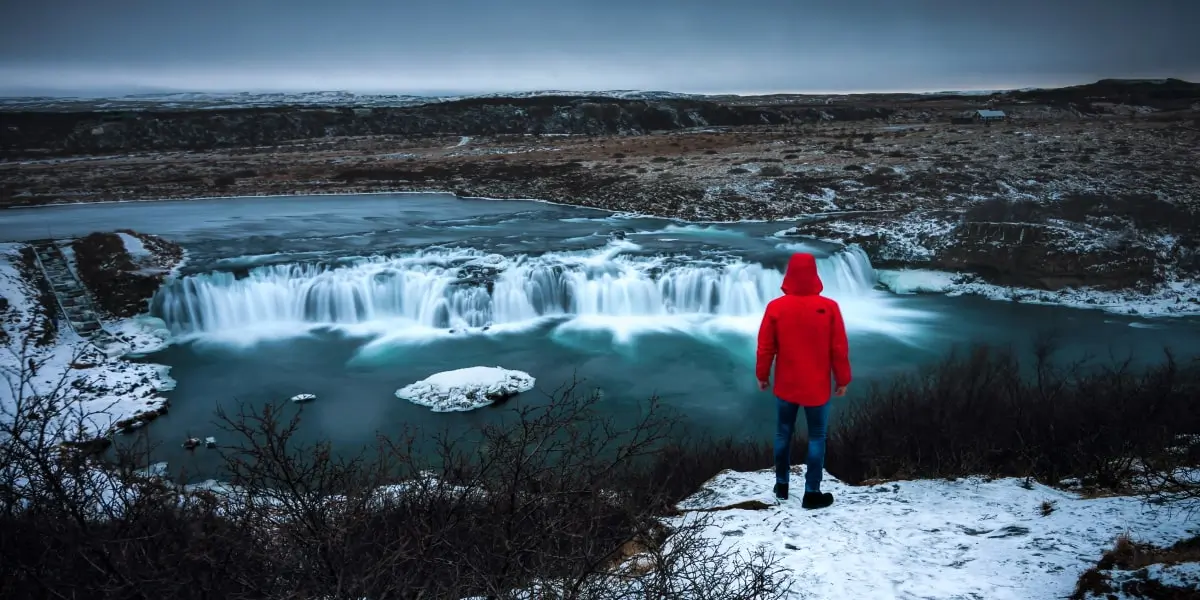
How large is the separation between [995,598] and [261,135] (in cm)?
7083

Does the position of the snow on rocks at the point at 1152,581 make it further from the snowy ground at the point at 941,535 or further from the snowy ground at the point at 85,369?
the snowy ground at the point at 85,369

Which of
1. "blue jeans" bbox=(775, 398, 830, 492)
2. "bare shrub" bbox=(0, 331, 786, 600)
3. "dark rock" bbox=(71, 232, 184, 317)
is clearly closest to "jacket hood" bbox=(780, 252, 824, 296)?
"blue jeans" bbox=(775, 398, 830, 492)

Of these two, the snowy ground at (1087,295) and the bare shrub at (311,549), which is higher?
the bare shrub at (311,549)

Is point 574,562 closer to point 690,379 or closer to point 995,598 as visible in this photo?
point 995,598

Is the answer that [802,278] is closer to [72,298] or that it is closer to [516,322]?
[516,322]

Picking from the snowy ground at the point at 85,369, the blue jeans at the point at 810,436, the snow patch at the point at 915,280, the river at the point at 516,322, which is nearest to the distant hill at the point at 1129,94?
the snow patch at the point at 915,280

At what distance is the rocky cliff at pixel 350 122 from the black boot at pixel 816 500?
64.6m

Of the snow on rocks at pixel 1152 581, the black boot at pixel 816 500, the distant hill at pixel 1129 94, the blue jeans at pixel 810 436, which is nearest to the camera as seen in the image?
the snow on rocks at pixel 1152 581

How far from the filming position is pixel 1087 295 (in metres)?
18.8

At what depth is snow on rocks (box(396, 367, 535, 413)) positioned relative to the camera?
13203 mm

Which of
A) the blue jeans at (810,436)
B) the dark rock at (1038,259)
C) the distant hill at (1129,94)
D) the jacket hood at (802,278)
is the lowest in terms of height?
the dark rock at (1038,259)

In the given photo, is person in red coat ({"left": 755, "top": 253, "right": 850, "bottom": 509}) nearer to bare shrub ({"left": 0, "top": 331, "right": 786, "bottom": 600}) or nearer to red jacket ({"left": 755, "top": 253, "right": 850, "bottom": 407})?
red jacket ({"left": 755, "top": 253, "right": 850, "bottom": 407})

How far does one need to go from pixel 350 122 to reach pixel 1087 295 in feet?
215

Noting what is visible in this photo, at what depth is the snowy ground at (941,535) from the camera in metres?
4.94
